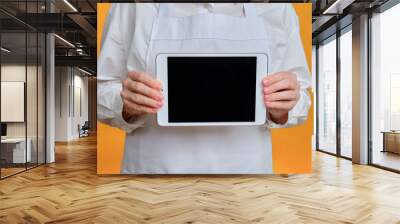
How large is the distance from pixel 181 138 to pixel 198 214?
1359mm

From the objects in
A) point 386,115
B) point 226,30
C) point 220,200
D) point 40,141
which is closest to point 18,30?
point 40,141

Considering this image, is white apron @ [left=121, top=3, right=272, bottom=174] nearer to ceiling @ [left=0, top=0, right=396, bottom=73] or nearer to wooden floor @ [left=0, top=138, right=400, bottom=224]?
wooden floor @ [left=0, top=138, right=400, bottom=224]

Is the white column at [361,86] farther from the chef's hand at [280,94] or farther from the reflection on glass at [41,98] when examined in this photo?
the reflection on glass at [41,98]

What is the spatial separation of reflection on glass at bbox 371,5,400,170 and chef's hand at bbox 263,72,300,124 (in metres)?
3.95

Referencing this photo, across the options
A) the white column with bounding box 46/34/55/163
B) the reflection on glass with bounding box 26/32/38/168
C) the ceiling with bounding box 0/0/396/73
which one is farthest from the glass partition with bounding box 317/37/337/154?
the reflection on glass with bounding box 26/32/38/168

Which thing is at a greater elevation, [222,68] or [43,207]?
[222,68]

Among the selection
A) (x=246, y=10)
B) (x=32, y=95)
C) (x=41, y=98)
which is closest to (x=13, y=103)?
(x=32, y=95)

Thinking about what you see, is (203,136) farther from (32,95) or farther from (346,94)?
(346,94)

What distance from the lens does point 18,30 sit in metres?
6.46

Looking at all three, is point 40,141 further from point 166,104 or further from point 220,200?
point 166,104

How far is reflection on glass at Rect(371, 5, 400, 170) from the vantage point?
6.96 metres

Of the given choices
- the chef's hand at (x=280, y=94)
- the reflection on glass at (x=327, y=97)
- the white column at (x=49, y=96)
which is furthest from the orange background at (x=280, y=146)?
the reflection on glass at (x=327, y=97)

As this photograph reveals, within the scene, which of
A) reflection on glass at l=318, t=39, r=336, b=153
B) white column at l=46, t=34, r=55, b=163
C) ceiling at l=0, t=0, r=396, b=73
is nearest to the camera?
ceiling at l=0, t=0, r=396, b=73

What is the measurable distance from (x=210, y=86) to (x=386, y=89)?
16.8 feet
